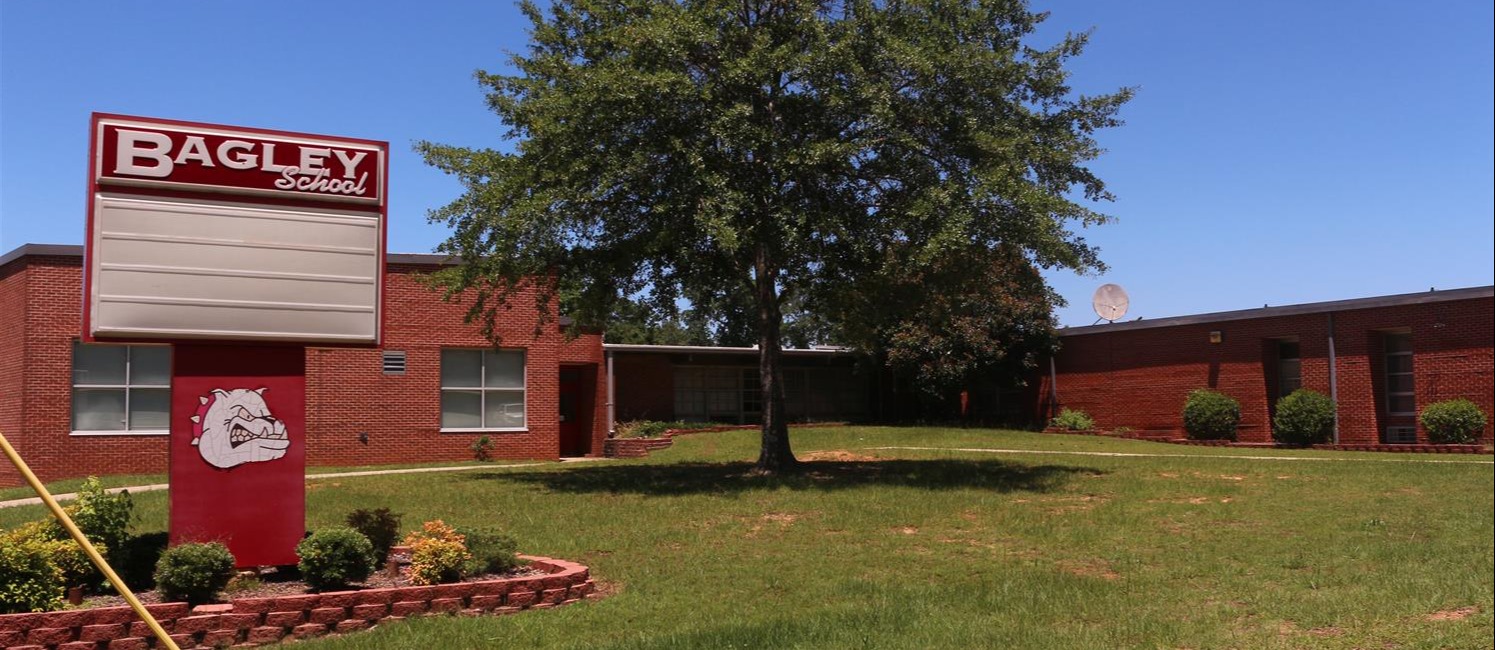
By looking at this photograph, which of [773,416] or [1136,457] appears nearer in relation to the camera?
[773,416]

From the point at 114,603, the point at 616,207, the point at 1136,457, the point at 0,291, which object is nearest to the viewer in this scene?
the point at 114,603

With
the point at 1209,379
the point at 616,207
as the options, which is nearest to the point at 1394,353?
the point at 1209,379

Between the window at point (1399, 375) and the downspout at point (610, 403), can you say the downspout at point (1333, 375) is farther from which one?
the downspout at point (610, 403)

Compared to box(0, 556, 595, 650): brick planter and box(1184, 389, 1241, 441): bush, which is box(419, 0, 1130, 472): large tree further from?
Result: box(1184, 389, 1241, 441): bush

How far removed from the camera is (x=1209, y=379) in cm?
3183

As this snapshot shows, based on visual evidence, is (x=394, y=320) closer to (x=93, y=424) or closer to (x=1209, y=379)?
(x=93, y=424)

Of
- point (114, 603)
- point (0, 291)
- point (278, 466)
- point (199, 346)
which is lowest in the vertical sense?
point (114, 603)

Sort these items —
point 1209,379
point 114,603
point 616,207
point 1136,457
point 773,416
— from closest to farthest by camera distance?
point 114,603 → point 616,207 → point 773,416 → point 1136,457 → point 1209,379

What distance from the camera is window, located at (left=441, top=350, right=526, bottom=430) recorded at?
27453mm

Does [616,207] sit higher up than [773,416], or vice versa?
[616,207]

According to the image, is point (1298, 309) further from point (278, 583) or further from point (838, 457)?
point (278, 583)

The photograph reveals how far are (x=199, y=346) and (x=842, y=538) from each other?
23.4 ft

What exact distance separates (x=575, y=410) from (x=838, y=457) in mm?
10243

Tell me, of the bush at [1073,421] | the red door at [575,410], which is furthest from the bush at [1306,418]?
the red door at [575,410]
